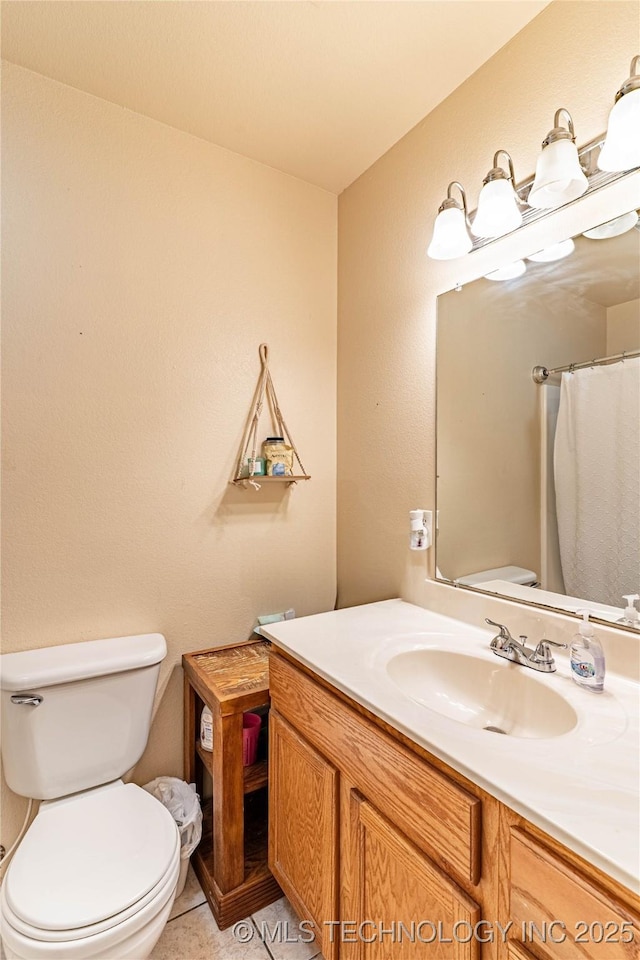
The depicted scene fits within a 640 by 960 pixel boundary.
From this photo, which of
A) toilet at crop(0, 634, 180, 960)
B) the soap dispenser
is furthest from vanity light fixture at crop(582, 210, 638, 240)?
toilet at crop(0, 634, 180, 960)

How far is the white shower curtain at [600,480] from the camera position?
1.00m

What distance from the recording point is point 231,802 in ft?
4.34

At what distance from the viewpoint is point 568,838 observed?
57 cm

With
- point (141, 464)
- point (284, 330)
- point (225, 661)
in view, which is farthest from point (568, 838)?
point (284, 330)

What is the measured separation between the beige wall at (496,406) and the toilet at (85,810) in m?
1.08

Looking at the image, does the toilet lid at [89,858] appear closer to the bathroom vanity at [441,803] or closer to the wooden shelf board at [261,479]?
the bathroom vanity at [441,803]

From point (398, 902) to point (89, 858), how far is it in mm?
746

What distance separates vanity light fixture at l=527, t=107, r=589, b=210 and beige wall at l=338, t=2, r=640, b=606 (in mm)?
98

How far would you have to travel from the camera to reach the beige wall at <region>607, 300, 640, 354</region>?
990 mm

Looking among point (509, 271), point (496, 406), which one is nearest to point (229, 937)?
point (496, 406)

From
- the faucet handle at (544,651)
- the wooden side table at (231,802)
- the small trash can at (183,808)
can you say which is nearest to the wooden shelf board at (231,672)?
the wooden side table at (231,802)

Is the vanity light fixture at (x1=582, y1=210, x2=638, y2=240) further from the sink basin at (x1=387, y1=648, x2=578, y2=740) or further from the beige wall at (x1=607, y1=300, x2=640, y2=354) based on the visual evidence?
the sink basin at (x1=387, y1=648, x2=578, y2=740)

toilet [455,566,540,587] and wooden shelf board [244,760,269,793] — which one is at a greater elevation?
toilet [455,566,540,587]

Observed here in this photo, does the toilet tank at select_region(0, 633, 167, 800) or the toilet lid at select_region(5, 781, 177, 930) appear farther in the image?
the toilet tank at select_region(0, 633, 167, 800)
